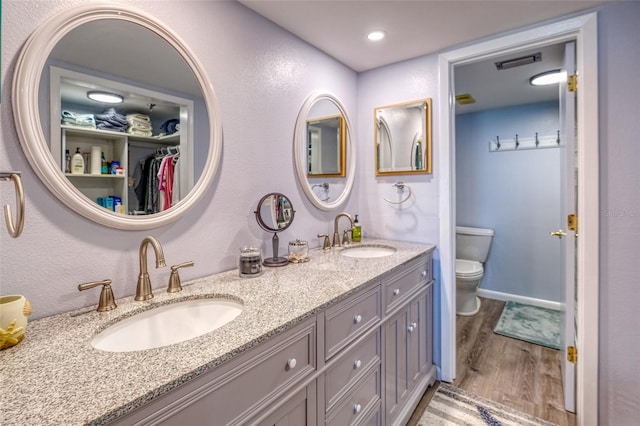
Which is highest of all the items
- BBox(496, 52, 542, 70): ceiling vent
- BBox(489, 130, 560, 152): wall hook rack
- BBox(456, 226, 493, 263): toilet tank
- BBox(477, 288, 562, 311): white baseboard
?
BBox(496, 52, 542, 70): ceiling vent

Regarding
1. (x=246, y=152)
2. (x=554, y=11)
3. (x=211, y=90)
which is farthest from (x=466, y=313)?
(x=211, y=90)

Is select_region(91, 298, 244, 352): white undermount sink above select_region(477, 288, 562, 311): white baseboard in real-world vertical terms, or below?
above

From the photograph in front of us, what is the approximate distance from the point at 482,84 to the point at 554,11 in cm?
101

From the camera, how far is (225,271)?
142cm

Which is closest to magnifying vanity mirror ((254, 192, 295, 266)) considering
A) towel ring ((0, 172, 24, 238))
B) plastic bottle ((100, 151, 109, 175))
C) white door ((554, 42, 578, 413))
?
plastic bottle ((100, 151, 109, 175))

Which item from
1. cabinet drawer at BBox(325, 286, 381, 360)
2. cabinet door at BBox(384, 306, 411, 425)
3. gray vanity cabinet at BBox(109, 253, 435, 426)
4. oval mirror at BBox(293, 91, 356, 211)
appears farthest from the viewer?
oval mirror at BBox(293, 91, 356, 211)

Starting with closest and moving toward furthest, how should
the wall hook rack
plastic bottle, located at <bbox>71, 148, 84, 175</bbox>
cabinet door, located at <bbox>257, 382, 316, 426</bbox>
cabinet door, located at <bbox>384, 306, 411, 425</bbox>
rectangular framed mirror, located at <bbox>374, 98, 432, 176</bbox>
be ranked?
1. cabinet door, located at <bbox>257, 382, 316, 426</bbox>
2. plastic bottle, located at <bbox>71, 148, 84, 175</bbox>
3. cabinet door, located at <bbox>384, 306, 411, 425</bbox>
4. rectangular framed mirror, located at <bbox>374, 98, 432, 176</bbox>
5. the wall hook rack

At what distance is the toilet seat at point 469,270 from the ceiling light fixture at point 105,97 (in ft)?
9.41

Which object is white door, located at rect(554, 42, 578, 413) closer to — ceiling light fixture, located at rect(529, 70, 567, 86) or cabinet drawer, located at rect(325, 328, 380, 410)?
ceiling light fixture, located at rect(529, 70, 567, 86)

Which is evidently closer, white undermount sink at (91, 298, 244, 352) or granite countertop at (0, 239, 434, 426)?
granite countertop at (0, 239, 434, 426)

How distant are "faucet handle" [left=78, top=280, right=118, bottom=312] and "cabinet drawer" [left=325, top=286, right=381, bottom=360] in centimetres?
70

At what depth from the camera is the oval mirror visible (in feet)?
6.14

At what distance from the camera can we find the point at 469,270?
9.83 feet

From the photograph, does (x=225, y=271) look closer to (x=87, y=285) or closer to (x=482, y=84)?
(x=87, y=285)
